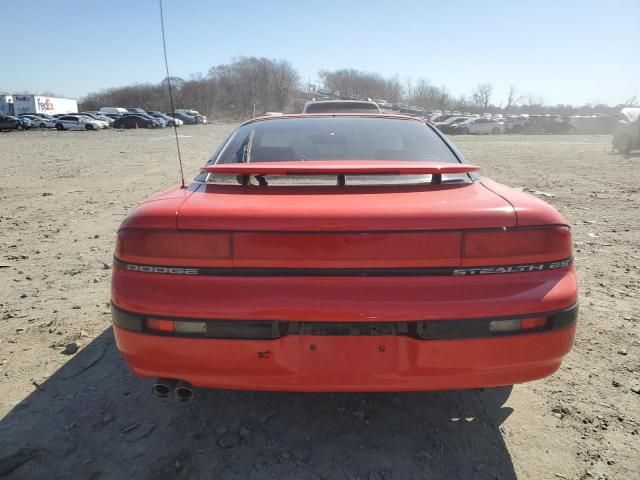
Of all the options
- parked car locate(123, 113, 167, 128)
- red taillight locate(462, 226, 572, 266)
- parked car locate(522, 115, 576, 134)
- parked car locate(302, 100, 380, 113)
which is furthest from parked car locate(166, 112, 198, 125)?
red taillight locate(462, 226, 572, 266)

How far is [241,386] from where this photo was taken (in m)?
1.78

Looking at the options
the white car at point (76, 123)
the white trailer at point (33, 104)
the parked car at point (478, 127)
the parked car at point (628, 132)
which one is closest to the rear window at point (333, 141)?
the parked car at point (628, 132)

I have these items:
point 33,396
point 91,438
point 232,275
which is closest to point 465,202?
point 232,275

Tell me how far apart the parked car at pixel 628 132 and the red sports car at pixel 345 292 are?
59.6 feet

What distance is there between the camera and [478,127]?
3738 centimetres

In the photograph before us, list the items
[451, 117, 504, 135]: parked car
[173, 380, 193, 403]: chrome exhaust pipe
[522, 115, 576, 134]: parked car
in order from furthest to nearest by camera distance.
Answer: [522, 115, 576, 134]: parked car < [451, 117, 504, 135]: parked car < [173, 380, 193, 403]: chrome exhaust pipe

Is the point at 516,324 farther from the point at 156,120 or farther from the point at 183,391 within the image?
the point at 156,120

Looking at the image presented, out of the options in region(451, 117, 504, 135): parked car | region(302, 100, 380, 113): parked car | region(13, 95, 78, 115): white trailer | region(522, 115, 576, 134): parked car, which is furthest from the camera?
region(13, 95, 78, 115): white trailer

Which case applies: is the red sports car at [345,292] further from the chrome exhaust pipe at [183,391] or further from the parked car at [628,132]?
the parked car at [628,132]

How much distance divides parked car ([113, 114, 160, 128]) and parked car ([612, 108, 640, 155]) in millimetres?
40093

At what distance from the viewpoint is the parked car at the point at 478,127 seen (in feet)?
121

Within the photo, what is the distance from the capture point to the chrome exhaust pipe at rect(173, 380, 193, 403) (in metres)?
1.85

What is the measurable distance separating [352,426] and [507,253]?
1.14m

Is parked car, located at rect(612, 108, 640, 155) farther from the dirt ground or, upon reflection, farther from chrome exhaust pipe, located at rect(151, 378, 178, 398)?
chrome exhaust pipe, located at rect(151, 378, 178, 398)
